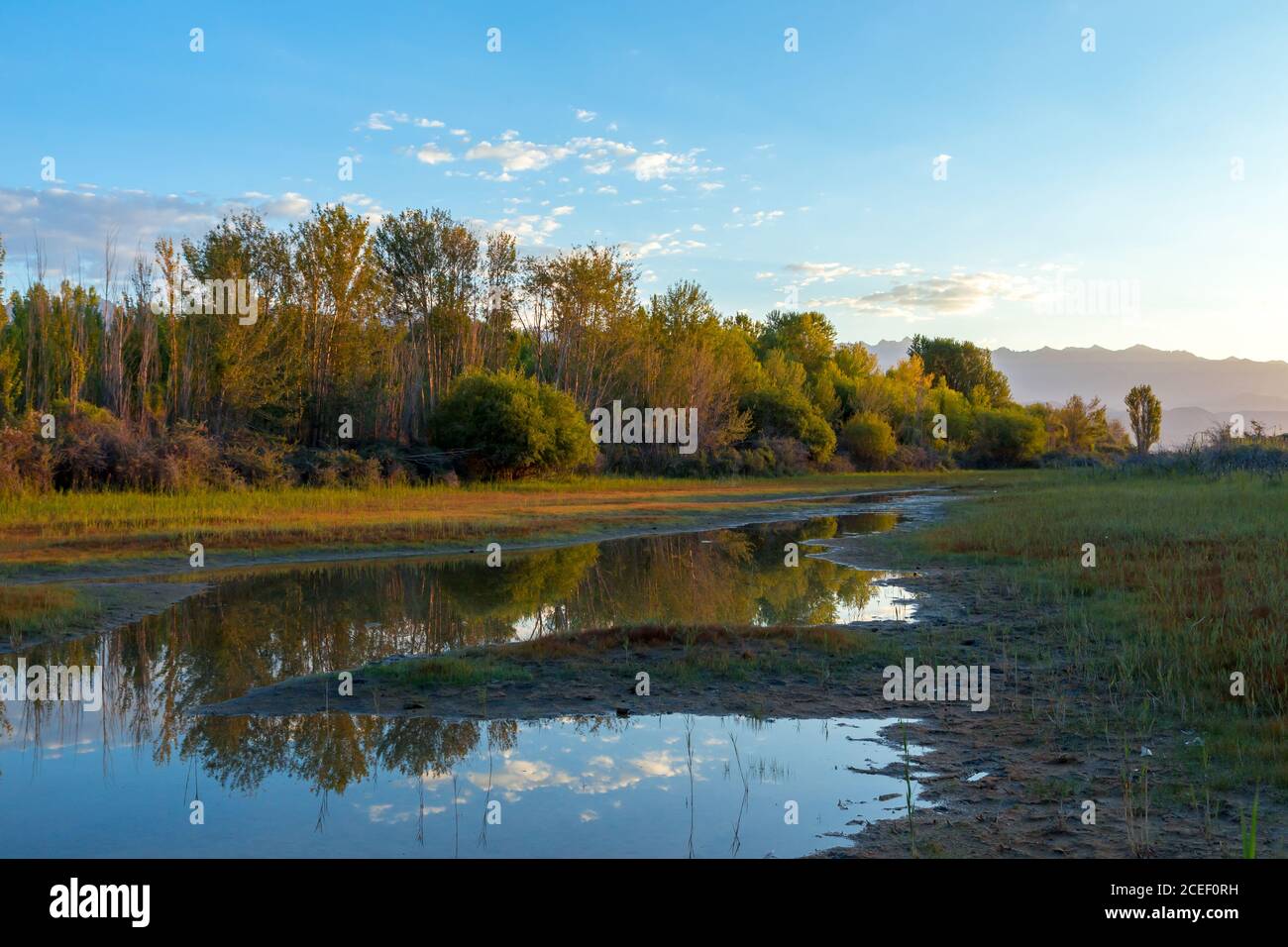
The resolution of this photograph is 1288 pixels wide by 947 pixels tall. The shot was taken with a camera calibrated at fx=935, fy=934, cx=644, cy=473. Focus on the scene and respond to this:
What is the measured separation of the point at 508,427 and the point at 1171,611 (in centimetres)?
3006

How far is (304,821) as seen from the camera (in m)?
5.76

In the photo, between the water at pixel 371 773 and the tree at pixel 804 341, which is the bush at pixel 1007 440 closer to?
the tree at pixel 804 341

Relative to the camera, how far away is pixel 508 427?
3812cm

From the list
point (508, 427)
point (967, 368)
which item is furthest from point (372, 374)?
point (967, 368)

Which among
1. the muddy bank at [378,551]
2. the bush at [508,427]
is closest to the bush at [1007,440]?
the muddy bank at [378,551]

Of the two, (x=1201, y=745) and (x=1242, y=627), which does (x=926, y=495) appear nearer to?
(x=1242, y=627)

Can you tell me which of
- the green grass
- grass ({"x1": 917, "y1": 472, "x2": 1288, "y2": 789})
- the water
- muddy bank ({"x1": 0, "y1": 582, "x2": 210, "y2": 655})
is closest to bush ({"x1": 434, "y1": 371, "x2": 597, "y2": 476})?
grass ({"x1": 917, "y1": 472, "x2": 1288, "y2": 789})

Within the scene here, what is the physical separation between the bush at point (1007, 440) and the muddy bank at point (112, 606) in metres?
70.4

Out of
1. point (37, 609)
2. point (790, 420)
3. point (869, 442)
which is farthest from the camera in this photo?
point (869, 442)

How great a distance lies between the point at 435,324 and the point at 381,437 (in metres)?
9.58

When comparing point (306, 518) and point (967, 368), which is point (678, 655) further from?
point (967, 368)

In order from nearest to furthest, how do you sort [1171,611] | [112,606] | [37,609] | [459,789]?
[459,789], [1171,611], [37,609], [112,606]

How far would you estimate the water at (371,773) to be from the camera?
553 cm
